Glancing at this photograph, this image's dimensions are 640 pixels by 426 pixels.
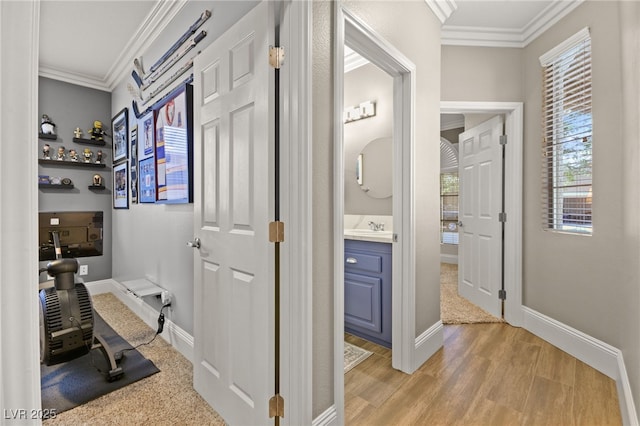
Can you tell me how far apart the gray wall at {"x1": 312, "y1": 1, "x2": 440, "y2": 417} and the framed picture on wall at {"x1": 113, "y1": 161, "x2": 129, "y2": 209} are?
105 inches

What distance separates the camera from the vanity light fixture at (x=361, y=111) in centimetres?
313

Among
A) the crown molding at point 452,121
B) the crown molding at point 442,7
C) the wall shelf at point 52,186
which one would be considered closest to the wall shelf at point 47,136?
the wall shelf at point 52,186

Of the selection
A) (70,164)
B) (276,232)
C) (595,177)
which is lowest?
(276,232)

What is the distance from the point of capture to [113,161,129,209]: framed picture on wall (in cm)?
316

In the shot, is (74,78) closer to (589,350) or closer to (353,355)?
(353,355)

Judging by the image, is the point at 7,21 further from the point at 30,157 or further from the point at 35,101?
the point at 30,157

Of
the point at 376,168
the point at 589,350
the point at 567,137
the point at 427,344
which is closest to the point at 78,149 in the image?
the point at 376,168

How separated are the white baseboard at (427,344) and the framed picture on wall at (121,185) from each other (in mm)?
3127

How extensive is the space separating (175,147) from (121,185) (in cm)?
154

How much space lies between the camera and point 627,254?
1.76m

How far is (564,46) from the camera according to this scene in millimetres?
2486

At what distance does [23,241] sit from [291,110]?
3.26 feet

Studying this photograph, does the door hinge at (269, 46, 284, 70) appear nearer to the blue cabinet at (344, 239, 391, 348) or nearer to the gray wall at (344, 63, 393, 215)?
the blue cabinet at (344, 239, 391, 348)

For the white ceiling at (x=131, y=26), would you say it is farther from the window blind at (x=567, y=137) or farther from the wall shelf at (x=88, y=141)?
the wall shelf at (x=88, y=141)
